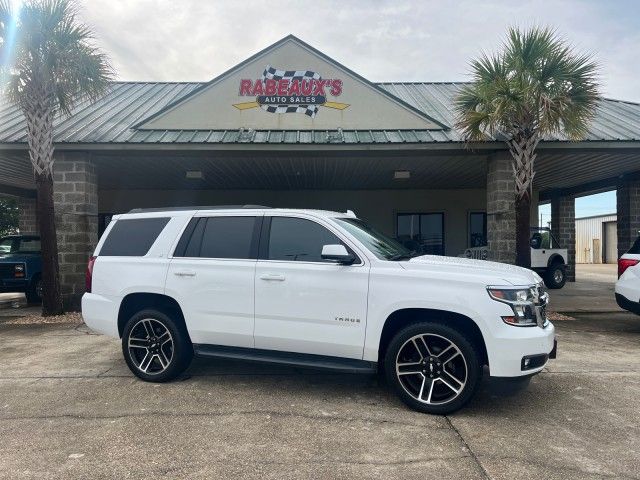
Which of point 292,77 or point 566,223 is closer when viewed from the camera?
point 292,77

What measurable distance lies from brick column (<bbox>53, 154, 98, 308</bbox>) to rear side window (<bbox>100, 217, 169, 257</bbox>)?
5.36m

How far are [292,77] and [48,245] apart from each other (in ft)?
20.8

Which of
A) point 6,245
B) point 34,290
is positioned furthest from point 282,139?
point 6,245

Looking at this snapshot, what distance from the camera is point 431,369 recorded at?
3.88 m

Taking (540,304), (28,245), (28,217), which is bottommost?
(540,304)

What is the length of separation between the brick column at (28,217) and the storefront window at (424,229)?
14.4 m

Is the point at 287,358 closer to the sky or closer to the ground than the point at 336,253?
closer to the ground

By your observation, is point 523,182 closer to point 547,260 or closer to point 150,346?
point 547,260

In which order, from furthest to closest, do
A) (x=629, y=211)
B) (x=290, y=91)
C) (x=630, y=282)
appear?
(x=629, y=211)
(x=290, y=91)
(x=630, y=282)

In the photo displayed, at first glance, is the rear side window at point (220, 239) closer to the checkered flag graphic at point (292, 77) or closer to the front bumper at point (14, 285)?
the checkered flag graphic at point (292, 77)

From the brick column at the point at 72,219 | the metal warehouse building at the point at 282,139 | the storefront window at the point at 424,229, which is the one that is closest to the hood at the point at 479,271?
the metal warehouse building at the point at 282,139

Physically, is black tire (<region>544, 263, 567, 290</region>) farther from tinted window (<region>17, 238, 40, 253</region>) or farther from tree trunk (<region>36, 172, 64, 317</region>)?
tinted window (<region>17, 238, 40, 253</region>)

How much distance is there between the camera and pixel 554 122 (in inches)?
324

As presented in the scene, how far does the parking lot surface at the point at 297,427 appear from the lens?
10.00 feet
